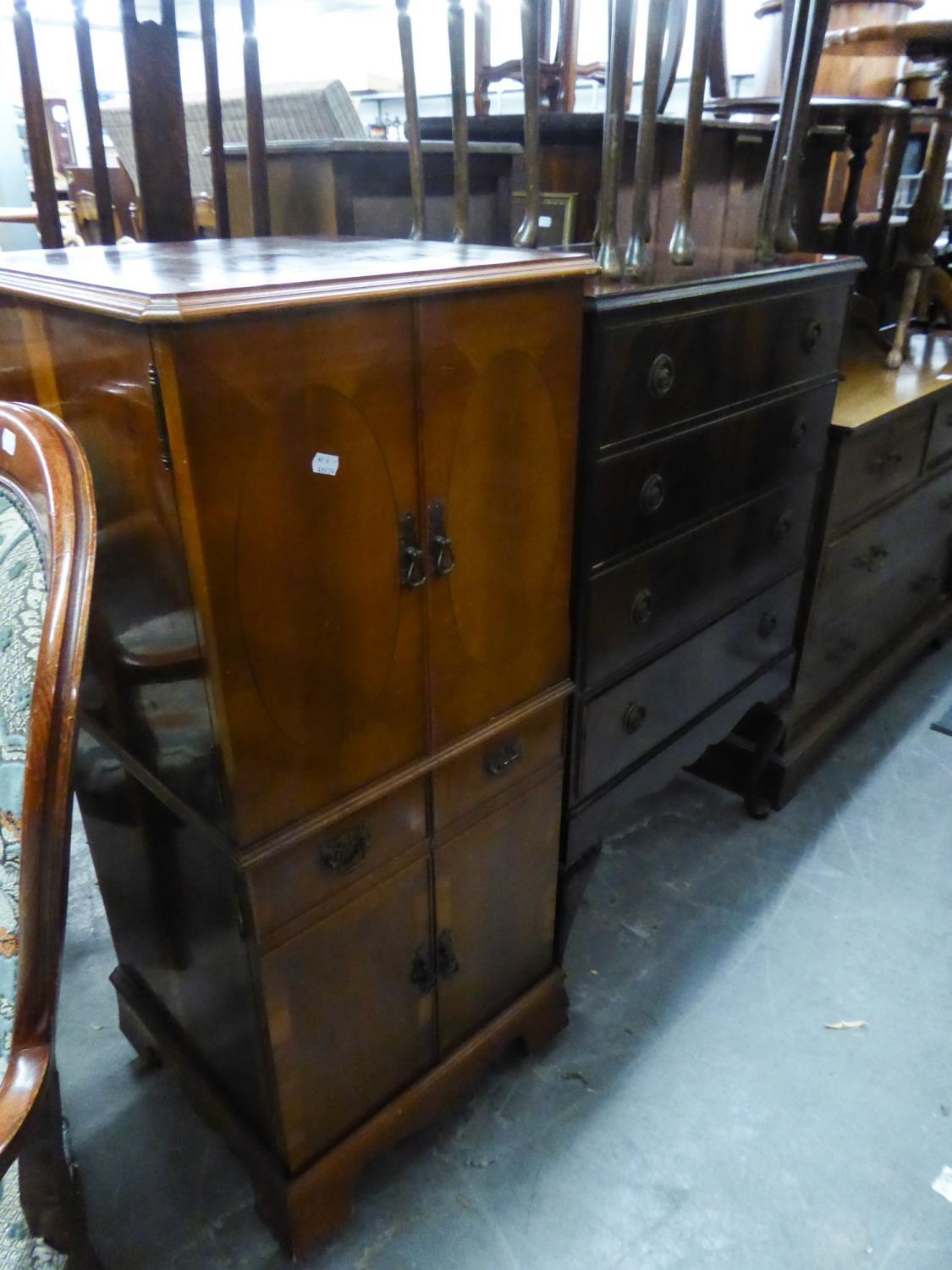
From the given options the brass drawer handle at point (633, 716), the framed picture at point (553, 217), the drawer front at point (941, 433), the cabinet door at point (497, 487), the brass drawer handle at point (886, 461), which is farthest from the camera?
the drawer front at point (941, 433)

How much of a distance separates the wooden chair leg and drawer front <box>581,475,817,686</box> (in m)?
0.81

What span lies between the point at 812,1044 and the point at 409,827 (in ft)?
2.95

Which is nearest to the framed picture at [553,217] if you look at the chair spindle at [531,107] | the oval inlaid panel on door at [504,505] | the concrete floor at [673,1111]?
the chair spindle at [531,107]

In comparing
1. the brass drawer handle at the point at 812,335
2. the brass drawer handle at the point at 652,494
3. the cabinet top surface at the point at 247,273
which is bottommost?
the brass drawer handle at the point at 652,494

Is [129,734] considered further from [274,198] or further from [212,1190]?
[274,198]

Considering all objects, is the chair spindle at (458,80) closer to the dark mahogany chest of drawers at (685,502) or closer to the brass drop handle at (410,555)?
the dark mahogany chest of drawers at (685,502)

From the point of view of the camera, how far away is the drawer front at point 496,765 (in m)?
1.14

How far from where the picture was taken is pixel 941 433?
225 cm

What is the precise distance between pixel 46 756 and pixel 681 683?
1.10 metres

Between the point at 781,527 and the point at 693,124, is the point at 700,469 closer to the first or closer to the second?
the point at 781,527

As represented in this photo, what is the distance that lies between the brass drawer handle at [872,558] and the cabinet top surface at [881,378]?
334mm

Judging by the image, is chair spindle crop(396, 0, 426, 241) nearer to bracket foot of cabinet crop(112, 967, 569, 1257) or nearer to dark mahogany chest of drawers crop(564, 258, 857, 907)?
dark mahogany chest of drawers crop(564, 258, 857, 907)

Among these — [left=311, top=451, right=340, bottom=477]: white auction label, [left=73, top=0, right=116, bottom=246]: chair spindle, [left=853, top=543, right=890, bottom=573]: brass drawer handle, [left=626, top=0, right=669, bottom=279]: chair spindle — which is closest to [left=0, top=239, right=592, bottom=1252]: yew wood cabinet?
[left=311, top=451, right=340, bottom=477]: white auction label

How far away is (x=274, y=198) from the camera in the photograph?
5.24 ft
